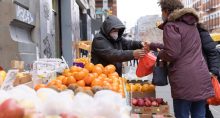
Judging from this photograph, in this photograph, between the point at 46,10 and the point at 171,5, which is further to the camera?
the point at 46,10

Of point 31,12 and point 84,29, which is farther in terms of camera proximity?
point 84,29

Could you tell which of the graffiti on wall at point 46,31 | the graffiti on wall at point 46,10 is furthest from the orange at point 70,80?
the graffiti on wall at point 46,10

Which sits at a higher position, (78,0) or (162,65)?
(78,0)

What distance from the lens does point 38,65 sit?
435 cm

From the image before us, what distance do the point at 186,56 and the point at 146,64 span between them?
41.6 inches

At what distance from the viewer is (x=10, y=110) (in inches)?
74.1

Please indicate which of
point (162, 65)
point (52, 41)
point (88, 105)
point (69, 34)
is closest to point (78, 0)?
point (69, 34)

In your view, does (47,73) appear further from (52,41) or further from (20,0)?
(52,41)

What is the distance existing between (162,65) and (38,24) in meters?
3.06

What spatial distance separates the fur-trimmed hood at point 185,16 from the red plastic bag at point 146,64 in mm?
952

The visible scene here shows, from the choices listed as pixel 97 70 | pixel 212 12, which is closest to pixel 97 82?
pixel 97 70

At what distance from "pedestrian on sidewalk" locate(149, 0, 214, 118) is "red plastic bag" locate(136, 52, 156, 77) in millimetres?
751

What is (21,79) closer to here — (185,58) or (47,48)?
(185,58)

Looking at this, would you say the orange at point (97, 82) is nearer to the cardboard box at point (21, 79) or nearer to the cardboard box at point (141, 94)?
the cardboard box at point (21, 79)
